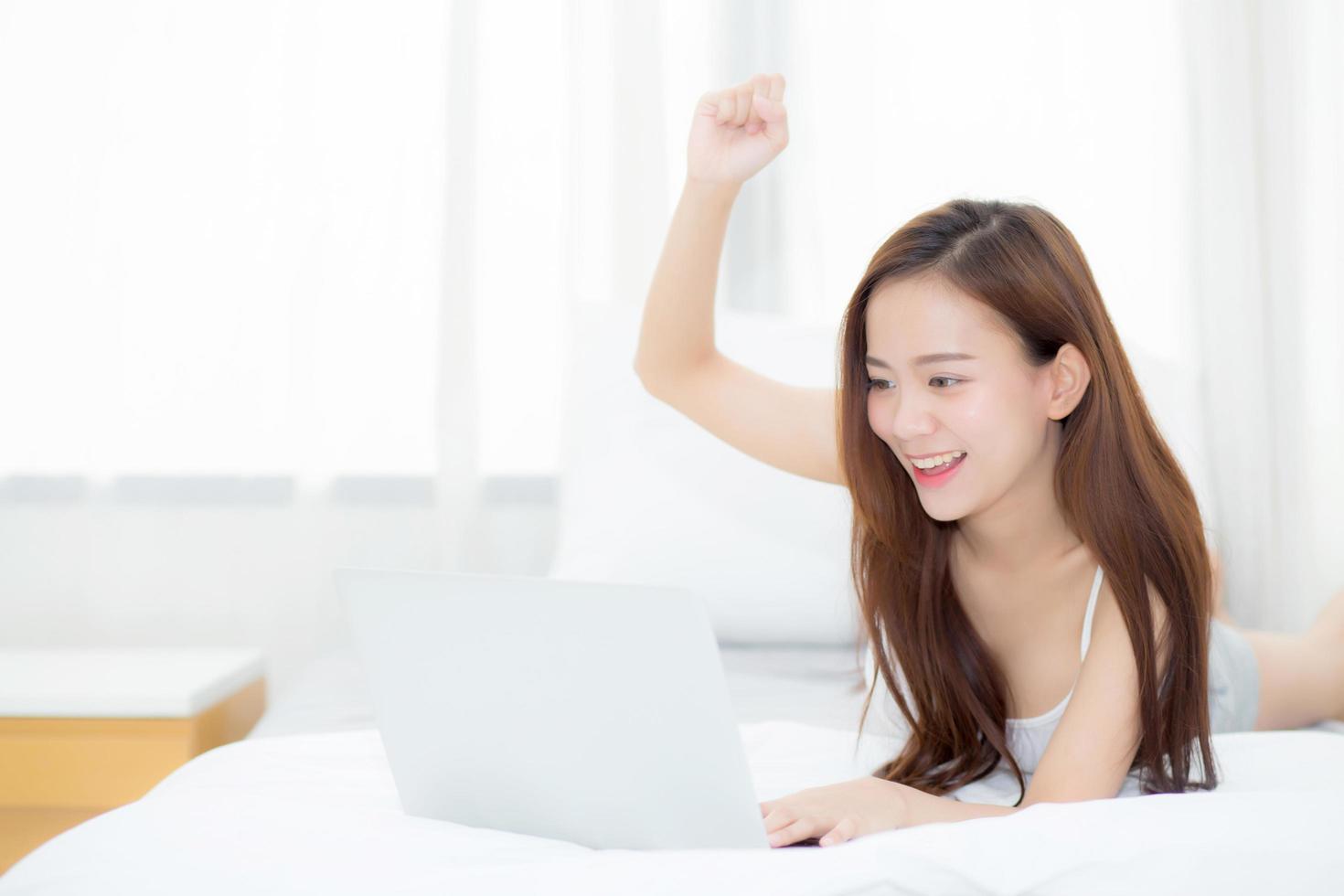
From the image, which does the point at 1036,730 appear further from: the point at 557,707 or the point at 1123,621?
the point at 557,707

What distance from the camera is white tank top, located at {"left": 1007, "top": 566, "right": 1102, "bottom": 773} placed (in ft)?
3.93

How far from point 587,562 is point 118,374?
0.96 meters

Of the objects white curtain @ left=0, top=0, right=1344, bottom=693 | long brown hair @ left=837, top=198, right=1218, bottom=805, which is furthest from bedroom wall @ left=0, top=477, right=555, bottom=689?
long brown hair @ left=837, top=198, right=1218, bottom=805

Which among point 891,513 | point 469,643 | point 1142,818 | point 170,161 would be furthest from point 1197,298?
point 170,161

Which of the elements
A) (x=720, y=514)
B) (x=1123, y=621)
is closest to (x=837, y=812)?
(x=1123, y=621)

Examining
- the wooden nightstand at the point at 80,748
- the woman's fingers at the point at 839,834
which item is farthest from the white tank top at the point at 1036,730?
the wooden nightstand at the point at 80,748

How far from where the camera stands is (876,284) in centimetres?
118

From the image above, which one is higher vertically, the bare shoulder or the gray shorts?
the bare shoulder

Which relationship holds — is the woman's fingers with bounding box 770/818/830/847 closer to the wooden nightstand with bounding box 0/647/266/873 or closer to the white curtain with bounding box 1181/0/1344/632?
the wooden nightstand with bounding box 0/647/266/873

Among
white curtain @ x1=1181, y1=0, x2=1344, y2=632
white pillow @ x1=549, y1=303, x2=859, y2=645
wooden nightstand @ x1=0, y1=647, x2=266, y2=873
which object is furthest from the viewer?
white curtain @ x1=1181, y1=0, x2=1344, y2=632

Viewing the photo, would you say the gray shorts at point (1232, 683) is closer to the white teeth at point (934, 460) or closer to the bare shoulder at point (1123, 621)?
the bare shoulder at point (1123, 621)

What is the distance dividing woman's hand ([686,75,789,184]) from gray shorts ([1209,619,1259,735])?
778 millimetres

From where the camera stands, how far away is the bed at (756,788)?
2.32 ft

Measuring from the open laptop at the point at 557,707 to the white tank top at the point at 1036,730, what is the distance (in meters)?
0.52
